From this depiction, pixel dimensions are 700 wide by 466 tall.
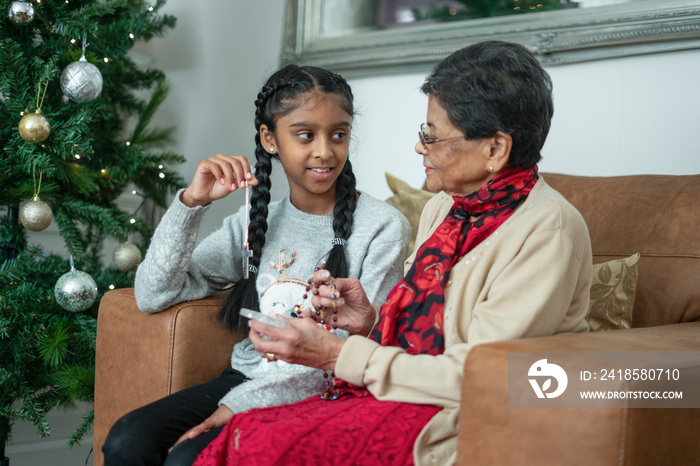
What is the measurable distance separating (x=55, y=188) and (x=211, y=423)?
3.83 feet

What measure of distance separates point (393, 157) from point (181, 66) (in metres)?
1.19

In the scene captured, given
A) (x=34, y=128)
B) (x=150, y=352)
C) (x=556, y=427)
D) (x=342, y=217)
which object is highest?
(x=34, y=128)

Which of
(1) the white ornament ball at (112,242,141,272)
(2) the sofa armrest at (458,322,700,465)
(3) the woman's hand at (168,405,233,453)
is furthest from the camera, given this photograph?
(1) the white ornament ball at (112,242,141,272)

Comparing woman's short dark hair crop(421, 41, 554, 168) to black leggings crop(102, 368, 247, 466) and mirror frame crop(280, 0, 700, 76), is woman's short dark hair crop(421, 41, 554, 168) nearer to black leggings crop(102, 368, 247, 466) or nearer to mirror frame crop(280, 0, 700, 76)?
black leggings crop(102, 368, 247, 466)

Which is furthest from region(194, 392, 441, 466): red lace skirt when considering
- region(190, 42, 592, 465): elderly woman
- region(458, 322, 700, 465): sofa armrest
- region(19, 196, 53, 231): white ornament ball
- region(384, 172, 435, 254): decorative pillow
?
region(19, 196, 53, 231): white ornament ball

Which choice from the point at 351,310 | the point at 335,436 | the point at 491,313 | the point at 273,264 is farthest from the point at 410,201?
the point at 335,436

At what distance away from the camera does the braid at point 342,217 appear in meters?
1.50

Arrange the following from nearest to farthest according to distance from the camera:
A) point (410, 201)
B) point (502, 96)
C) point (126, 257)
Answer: point (502, 96), point (410, 201), point (126, 257)

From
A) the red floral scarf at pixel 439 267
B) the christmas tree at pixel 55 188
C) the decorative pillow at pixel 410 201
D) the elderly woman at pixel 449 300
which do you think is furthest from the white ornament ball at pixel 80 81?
the red floral scarf at pixel 439 267

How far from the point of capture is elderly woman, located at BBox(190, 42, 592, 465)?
994 millimetres

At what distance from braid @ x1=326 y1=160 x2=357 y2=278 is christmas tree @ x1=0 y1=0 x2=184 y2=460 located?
2.94 feet

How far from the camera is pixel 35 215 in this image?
1.91 metres

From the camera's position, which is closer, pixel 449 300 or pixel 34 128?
pixel 449 300

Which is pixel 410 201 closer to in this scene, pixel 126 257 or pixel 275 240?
pixel 275 240
